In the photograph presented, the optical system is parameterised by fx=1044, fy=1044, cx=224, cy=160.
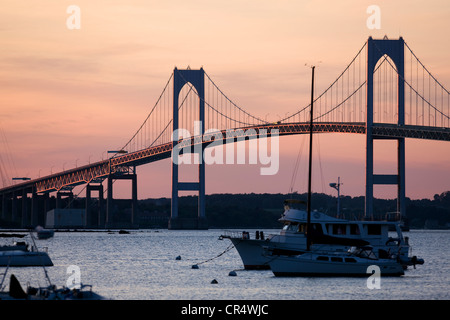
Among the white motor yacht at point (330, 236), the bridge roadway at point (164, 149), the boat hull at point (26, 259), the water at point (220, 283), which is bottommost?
the water at point (220, 283)

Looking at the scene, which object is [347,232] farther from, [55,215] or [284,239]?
[55,215]

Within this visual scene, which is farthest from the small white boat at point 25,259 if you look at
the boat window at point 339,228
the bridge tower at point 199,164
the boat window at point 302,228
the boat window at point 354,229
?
the bridge tower at point 199,164

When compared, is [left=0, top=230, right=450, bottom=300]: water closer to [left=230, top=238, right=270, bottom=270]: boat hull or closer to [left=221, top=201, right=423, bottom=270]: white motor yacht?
[left=230, top=238, right=270, bottom=270]: boat hull

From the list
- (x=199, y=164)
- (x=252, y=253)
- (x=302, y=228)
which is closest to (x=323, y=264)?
(x=302, y=228)

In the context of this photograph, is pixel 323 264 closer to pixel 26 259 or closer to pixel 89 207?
pixel 26 259

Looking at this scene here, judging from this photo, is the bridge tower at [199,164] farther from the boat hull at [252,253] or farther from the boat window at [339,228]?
the boat window at [339,228]

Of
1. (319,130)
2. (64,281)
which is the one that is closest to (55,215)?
(319,130)
